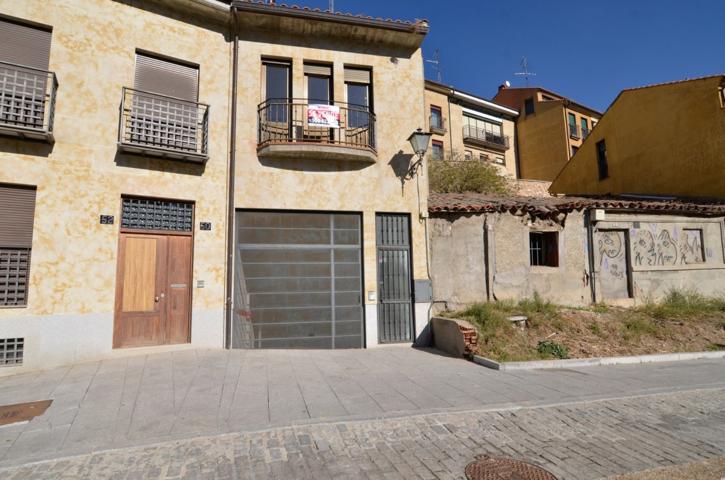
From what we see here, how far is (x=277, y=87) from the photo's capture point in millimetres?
9633

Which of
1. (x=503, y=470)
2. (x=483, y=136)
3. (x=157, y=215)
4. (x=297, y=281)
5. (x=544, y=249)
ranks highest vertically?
(x=483, y=136)

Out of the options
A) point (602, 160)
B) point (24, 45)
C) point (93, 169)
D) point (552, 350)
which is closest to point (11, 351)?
point (93, 169)

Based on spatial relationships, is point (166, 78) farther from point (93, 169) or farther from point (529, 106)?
point (529, 106)

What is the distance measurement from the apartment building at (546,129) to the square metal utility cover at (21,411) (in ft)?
103

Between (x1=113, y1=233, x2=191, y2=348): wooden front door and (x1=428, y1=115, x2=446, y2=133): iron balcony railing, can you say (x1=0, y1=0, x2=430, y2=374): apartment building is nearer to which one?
(x1=113, y1=233, x2=191, y2=348): wooden front door

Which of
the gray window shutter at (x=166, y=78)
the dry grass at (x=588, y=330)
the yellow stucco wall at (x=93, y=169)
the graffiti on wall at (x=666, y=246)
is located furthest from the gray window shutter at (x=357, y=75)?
the graffiti on wall at (x=666, y=246)

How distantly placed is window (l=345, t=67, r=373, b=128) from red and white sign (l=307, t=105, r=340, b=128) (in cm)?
63

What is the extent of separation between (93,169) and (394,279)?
6.71m

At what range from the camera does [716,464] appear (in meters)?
3.61

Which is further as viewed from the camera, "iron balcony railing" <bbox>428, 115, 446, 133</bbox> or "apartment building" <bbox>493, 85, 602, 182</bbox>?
"apartment building" <bbox>493, 85, 602, 182</bbox>

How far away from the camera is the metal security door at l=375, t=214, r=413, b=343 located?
367 inches

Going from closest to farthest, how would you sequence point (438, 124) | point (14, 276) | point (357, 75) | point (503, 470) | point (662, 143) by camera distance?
point (503, 470), point (14, 276), point (357, 75), point (662, 143), point (438, 124)

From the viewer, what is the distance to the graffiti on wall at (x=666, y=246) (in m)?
11.4

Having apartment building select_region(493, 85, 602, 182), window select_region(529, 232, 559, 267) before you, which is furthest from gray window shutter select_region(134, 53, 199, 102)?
apartment building select_region(493, 85, 602, 182)
